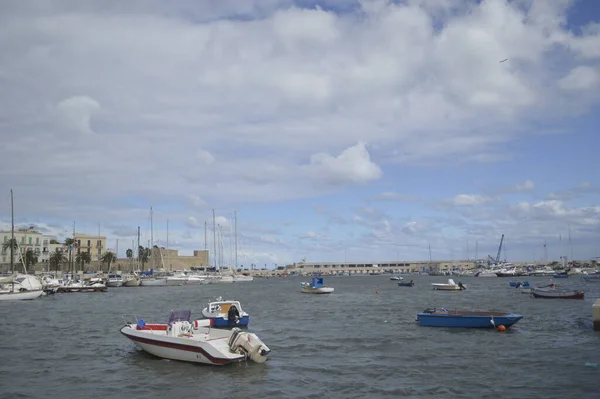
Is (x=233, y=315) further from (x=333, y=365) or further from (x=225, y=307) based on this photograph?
(x=333, y=365)

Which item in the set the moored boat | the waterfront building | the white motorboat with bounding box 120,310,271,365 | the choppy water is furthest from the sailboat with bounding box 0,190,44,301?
the waterfront building

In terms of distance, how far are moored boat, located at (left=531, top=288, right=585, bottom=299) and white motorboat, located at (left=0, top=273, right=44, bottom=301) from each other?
77.4 meters

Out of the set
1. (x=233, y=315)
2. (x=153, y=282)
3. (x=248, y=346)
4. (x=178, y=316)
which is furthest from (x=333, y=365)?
(x=153, y=282)

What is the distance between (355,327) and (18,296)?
59168 mm

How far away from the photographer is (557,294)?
2995 inches

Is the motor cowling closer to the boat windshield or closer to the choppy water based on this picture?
the choppy water

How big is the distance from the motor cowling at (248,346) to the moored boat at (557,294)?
206ft

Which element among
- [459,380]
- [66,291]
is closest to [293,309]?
[459,380]

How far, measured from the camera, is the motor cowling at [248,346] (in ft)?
87.5

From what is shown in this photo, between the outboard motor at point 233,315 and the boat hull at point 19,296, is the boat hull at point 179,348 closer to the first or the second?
the outboard motor at point 233,315

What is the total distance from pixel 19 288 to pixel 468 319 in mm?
69065

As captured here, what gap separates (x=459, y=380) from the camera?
24594 mm

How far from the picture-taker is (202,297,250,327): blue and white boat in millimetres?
41562

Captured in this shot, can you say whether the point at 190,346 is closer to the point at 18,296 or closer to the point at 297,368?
the point at 297,368
